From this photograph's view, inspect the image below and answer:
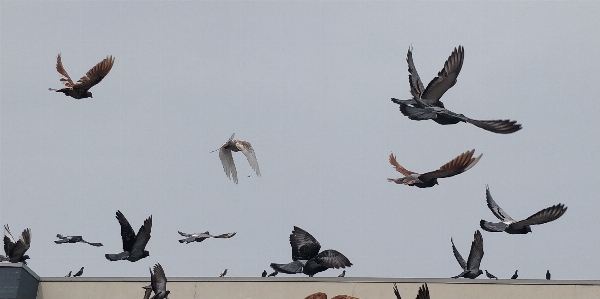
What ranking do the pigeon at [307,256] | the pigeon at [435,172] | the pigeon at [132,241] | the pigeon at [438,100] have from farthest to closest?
the pigeon at [307,256], the pigeon at [132,241], the pigeon at [438,100], the pigeon at [435,172]

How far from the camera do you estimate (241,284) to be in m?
31.9

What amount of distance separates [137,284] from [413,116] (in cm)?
1012

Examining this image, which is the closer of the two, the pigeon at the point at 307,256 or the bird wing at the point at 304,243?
the pigeon at the point at 307,256

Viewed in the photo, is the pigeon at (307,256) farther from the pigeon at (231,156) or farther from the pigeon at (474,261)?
the pigeon at (231,156)

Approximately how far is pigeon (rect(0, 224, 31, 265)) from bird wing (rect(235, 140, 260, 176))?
28.5 ft

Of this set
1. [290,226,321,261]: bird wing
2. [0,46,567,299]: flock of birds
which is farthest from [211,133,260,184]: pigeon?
[290,226,321,261]: bird wing

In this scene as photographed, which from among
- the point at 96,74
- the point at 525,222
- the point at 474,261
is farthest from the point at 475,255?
the point at 96,74

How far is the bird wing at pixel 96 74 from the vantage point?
25.4 m

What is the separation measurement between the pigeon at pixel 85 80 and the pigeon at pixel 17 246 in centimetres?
813

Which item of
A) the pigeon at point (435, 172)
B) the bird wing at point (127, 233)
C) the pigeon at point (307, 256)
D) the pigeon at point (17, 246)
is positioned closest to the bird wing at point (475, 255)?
the pigeon at point (307, 256)

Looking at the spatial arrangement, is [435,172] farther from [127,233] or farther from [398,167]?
[127,233]

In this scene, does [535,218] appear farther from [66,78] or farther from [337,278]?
[66,78]

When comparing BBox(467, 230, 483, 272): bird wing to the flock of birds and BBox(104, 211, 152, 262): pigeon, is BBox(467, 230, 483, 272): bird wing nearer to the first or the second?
the flock of birds

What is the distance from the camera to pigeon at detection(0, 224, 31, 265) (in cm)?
3328
